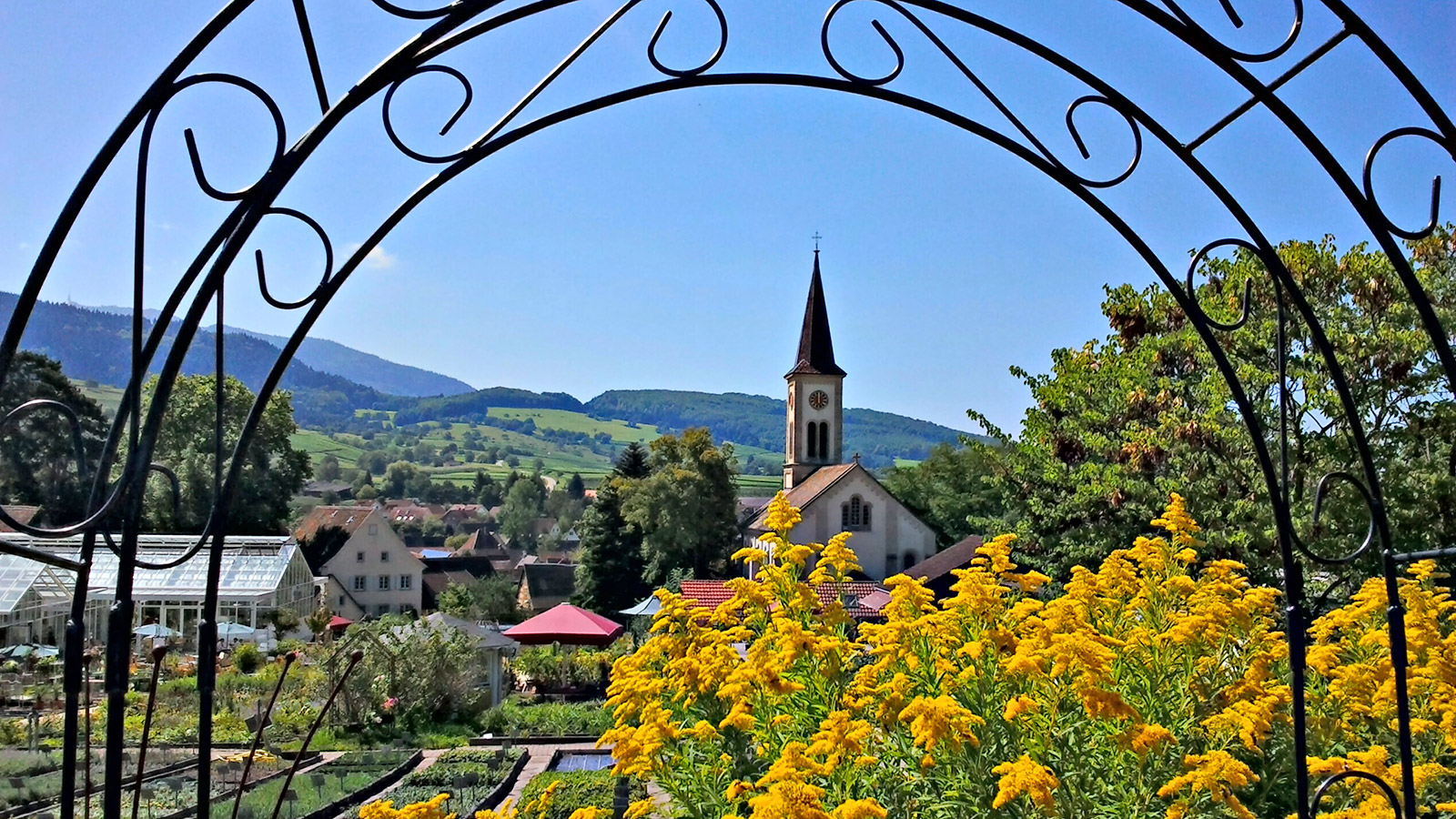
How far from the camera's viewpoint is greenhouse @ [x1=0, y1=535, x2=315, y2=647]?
19.7 metres

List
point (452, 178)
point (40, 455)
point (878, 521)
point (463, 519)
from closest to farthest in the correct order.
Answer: point (452, 178)
point (40, 455)
point (878, 521)
point (463, 519)

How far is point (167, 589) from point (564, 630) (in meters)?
8.66

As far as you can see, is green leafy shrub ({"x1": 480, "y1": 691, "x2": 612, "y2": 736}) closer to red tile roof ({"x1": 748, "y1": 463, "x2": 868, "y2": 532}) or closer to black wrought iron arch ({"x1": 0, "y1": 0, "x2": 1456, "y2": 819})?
black wrought iron arch ({"x1": 0, "y1": 0, "x2": 1456, "y2": 819})

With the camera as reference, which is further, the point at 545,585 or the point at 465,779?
the point at 545,585

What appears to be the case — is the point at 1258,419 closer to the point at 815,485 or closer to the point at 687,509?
the point at 687,509

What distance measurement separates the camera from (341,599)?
4050cm

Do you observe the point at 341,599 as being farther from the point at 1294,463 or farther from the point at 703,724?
the point at 703,724

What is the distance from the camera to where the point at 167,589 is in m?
23.7

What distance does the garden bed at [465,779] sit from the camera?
38.5ft

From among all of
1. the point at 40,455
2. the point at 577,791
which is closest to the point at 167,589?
the point at 40,455

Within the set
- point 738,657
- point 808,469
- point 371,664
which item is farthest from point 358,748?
point 808,469

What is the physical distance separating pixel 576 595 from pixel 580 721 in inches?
877

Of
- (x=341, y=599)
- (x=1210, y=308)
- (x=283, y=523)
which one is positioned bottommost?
(x=341, y=599)

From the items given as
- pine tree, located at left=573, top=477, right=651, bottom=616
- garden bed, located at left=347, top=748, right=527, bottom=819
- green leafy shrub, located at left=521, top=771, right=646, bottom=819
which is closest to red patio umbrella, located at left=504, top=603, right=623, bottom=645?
garden bed, located at left=347, top=748, right=527, bottom=819
